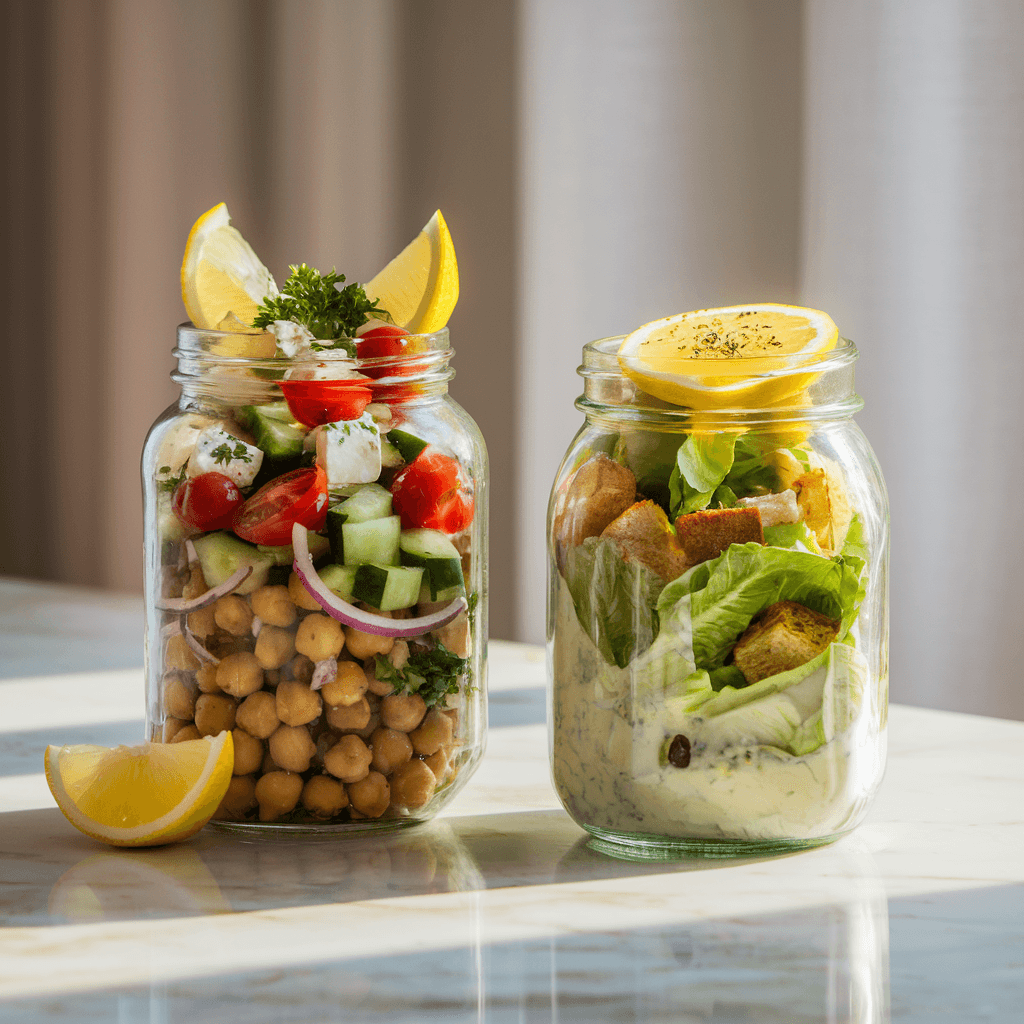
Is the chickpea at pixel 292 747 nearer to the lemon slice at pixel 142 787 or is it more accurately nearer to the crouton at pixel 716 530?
the lemon slice at pixel 142 787

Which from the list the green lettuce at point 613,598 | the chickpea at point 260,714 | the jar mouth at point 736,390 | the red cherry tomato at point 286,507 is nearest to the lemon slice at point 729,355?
the jar mouth at point 736,390

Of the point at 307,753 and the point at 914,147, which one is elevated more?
the point at 914,147

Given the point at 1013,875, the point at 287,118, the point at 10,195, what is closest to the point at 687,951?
the point at 1013,875

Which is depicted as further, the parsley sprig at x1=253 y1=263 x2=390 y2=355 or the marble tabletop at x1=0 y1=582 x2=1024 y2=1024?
the parsley sprig at x1=253 y1=263 x2=390 y2=355

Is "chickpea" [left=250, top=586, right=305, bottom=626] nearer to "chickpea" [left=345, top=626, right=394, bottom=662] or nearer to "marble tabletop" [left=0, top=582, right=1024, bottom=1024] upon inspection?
"chickpea" [left=345, top=626, right=394, bottom=662]

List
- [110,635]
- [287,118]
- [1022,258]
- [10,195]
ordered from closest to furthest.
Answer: [110,635] → [1022,258] → [287,118] → [10,195]

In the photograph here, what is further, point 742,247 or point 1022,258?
point 742,247

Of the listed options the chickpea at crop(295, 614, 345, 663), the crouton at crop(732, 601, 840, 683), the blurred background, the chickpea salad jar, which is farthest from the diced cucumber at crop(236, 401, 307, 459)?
the blurred background

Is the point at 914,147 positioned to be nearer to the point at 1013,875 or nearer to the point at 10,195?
the point at 1013,875
